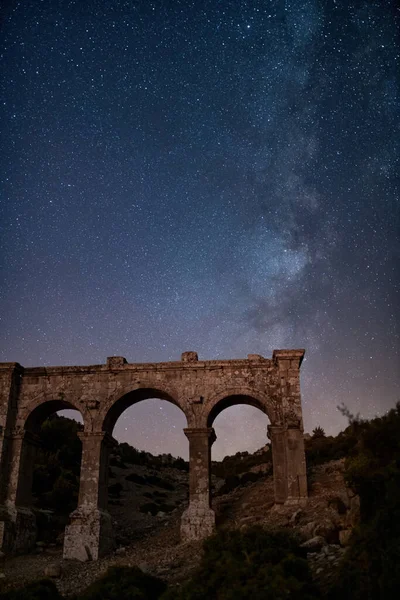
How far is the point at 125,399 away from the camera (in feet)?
59.3

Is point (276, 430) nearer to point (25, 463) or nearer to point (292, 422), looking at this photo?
point (292, 422)

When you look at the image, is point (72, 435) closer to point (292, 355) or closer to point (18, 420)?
point (18, 420)

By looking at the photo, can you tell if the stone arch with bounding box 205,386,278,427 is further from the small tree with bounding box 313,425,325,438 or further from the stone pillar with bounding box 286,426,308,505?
the small tree with bounding box 313,425,325,438

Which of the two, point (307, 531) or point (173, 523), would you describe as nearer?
point (307, 531)

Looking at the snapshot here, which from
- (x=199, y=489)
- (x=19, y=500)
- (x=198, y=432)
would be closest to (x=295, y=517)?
(x=199, y=489)

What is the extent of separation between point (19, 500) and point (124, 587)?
911cm

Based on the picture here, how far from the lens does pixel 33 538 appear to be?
17078mm

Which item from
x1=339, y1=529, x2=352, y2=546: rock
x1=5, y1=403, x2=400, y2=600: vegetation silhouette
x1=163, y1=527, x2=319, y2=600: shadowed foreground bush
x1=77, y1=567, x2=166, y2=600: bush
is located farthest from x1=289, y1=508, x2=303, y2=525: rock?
x1=77, y1=567, x2=166, y2=600: bush

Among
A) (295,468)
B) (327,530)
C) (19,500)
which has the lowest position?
(327,530)

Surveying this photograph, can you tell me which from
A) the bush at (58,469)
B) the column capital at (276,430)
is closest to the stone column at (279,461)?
the column capital at (276,430)

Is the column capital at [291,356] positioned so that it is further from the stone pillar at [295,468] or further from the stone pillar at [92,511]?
the stone pillar at [92,511]

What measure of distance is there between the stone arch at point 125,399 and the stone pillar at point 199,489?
0.87 meters

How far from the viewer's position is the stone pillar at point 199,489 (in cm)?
1549

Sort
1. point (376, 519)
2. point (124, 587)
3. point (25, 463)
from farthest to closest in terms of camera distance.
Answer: point (25, 463) < point (124, 587) < point (376, 519)
